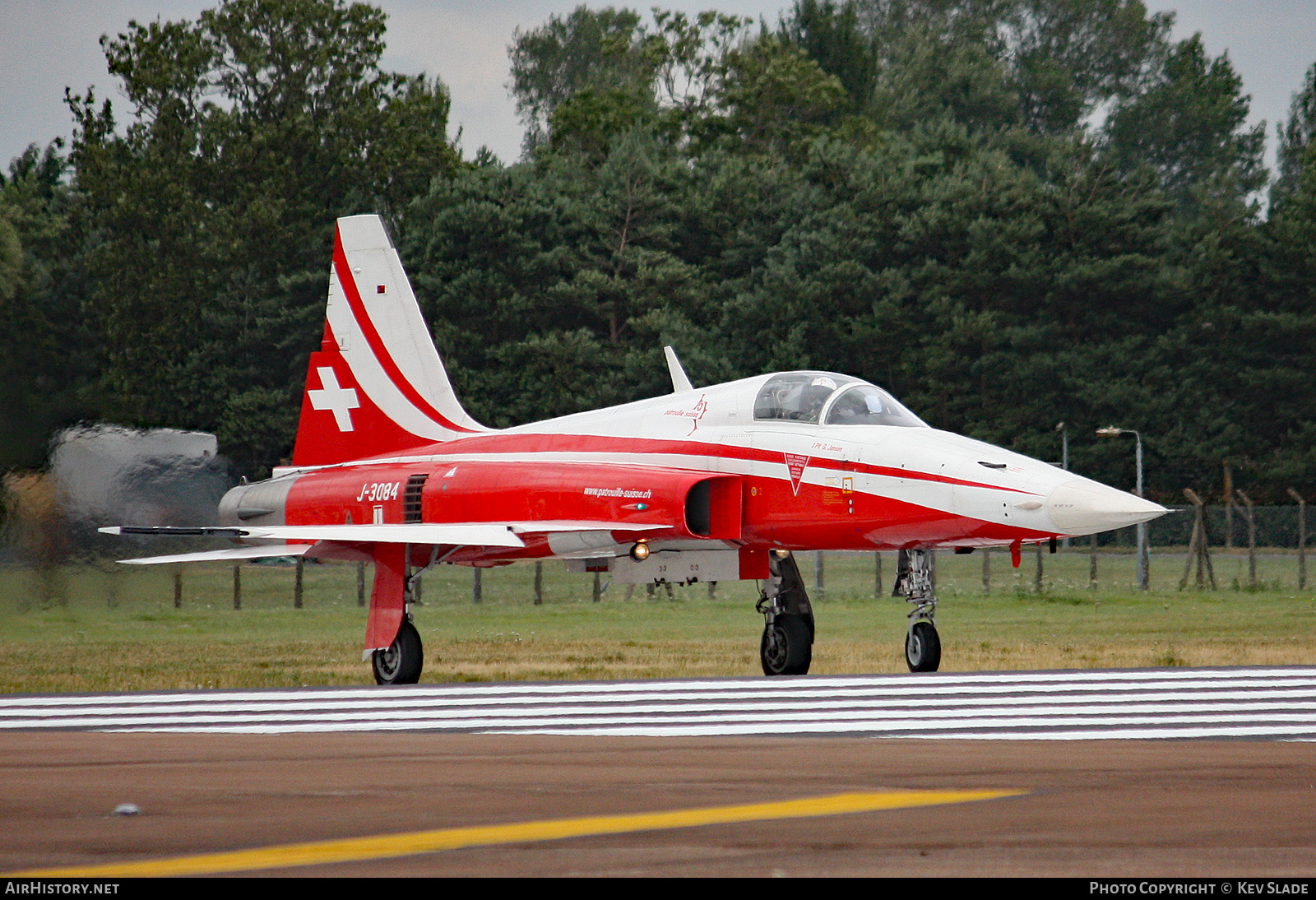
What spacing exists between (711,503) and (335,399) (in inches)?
246

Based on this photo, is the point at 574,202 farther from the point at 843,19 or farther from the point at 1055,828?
the point at 1055,828

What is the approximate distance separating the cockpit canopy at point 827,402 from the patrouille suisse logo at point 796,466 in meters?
0.37

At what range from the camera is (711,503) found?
55.2 ft

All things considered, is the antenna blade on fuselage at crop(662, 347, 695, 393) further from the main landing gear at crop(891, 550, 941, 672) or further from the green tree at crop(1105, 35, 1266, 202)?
the green tree at crop(1105, 35, 1266, 202)

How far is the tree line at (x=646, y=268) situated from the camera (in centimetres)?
5938

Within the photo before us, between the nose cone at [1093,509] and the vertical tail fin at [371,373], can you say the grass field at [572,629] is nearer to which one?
the vertical tail fin at [371,373]

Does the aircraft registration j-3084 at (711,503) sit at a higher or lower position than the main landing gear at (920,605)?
higher

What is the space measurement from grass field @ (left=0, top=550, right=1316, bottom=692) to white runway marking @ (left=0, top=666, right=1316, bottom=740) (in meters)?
2.02

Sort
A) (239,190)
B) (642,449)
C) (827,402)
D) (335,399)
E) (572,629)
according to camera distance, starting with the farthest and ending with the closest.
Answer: (239,190)
(572,629)
(335,399)
(642,449)
(827,402)

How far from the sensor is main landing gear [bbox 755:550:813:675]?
57.3 ft

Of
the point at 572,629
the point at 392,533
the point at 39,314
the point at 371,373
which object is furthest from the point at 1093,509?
the point at 39,314

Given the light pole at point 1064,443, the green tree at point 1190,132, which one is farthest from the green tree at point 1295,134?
the light pole at point 1064,443

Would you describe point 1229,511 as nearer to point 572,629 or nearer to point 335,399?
point 572,629

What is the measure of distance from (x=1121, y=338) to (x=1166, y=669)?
46.9m
